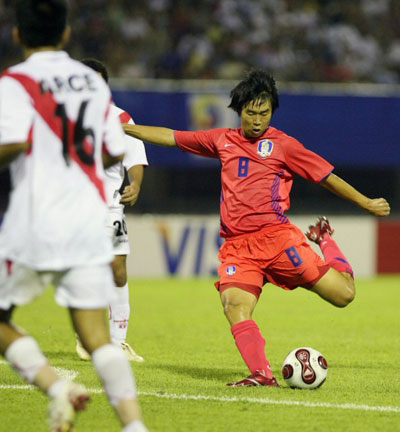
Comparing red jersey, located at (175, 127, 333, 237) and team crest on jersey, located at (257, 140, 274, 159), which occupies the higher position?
team crest on jersey, located at (257, 140, 274, 159)

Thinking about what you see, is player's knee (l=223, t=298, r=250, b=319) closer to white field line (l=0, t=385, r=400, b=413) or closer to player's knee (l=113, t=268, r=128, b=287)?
white field line (l=0, t=385, r=400, b=413)

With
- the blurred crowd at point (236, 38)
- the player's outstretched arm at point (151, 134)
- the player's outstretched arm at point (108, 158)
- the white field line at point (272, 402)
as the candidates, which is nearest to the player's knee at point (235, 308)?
the white field line at point (272, 402)

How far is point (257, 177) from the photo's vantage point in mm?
6707

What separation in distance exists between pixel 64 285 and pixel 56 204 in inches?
13.7

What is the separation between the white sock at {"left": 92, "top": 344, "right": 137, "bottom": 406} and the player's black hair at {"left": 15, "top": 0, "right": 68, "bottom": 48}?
1366 millimetres

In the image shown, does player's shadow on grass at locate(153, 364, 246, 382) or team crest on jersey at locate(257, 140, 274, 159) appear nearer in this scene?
team crest on jersey at locate(257, 140, 274, 159)

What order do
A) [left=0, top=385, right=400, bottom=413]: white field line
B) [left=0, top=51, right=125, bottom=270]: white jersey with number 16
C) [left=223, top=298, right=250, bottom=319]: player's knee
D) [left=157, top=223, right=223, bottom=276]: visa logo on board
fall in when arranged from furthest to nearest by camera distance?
[left=157, top=223, right=223, bottom=276]: visa logo on board
[left=223, top=298, right=250, bottom=319]: player's knee
[left=0, top=385, right=400, bottom=413]: white field line
[left=0, top=51, right=125, bottom=270]: white jersey with number 16

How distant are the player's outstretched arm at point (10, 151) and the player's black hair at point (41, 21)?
483 millimetres

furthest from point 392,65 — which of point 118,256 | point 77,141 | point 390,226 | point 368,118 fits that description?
point 77,141

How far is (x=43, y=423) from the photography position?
16.8 feet

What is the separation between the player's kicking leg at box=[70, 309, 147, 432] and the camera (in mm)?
3980

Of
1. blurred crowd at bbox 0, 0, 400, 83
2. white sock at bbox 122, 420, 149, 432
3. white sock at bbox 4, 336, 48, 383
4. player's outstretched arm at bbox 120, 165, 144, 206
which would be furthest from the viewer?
blurred crowd at bbox 0, 0, 400, 83

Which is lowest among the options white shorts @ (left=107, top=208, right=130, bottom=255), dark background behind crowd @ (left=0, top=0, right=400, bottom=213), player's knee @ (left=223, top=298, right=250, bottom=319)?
player's knee @ (left=223, top=298, right=250, bottom=319)

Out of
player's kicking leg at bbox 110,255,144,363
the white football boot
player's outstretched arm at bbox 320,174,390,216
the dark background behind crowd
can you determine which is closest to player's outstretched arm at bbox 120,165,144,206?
player's kicking leg at bbox 110,255,144,363
